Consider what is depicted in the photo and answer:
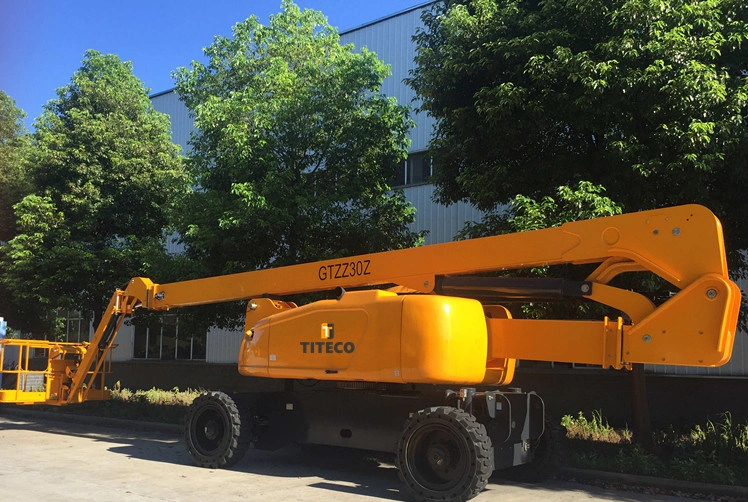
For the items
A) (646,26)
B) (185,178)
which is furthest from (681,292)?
(185,178)

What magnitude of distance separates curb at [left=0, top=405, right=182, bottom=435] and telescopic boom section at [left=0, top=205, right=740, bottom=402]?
19.9 feet

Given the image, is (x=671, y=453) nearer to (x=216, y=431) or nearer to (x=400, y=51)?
(x=216, y=431)

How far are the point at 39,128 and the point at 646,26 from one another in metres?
15.3

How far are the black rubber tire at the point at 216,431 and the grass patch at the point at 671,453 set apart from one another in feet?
14.4

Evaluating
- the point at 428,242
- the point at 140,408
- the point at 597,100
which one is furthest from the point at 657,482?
the point at 140,408

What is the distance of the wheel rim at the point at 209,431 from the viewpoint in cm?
948

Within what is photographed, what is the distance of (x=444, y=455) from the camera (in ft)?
24.2

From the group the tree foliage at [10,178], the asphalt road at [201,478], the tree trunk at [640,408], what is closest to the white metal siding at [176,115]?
the tree foliage at [10,178]

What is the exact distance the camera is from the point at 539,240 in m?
7.49

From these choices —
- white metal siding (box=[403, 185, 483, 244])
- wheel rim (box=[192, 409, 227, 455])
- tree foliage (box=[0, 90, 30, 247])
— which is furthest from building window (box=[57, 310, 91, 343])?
wheel rim (box=[192, 409, 227, 455])

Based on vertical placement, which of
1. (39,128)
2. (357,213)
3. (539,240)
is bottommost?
(539,240)

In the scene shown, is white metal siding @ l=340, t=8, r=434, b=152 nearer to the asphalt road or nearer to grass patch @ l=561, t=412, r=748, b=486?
grass patch @ l=561, t=412, r=748, b=486

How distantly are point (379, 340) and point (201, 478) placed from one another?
9.99ft

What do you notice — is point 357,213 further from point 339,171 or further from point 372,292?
point 372,292
